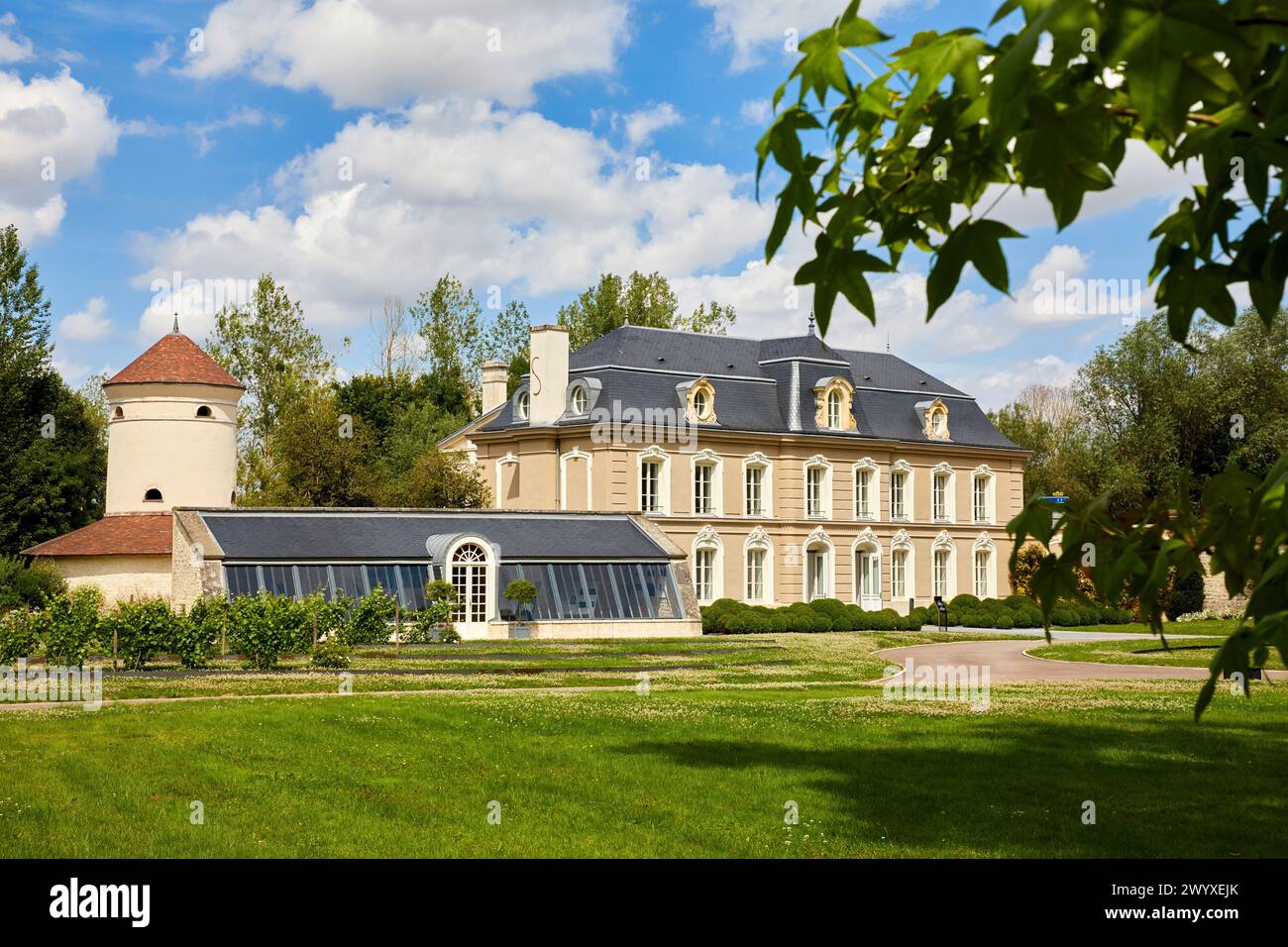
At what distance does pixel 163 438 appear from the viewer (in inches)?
1769

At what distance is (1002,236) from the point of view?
298 cm

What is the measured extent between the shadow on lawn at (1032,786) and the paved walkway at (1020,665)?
30.0 feet

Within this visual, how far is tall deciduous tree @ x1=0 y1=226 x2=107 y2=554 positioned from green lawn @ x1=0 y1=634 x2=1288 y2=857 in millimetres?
36084

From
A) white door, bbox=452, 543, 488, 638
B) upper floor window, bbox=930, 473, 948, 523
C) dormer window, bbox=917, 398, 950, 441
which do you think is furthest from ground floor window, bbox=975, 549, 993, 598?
white door, bbox=452, 543, 488, 638

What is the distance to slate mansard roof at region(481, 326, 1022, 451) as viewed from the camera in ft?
157

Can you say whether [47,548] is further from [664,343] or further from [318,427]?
[664,343]

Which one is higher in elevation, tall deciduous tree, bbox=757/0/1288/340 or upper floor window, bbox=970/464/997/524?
upper floor window, bbox=970/464/997/524

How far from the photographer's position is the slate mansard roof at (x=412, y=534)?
3684 centimetres

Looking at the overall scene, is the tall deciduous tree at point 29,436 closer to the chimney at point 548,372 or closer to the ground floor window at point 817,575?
the chimney at point 548,372

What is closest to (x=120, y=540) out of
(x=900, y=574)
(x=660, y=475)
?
(x=660, y=475)

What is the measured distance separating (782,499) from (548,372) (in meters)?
9.89

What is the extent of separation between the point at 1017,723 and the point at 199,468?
34564 millimetres

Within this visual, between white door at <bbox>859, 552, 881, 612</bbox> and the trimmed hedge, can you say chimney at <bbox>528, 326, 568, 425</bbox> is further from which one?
white door at <bbox>859, 552, 881, 612</bbox>
